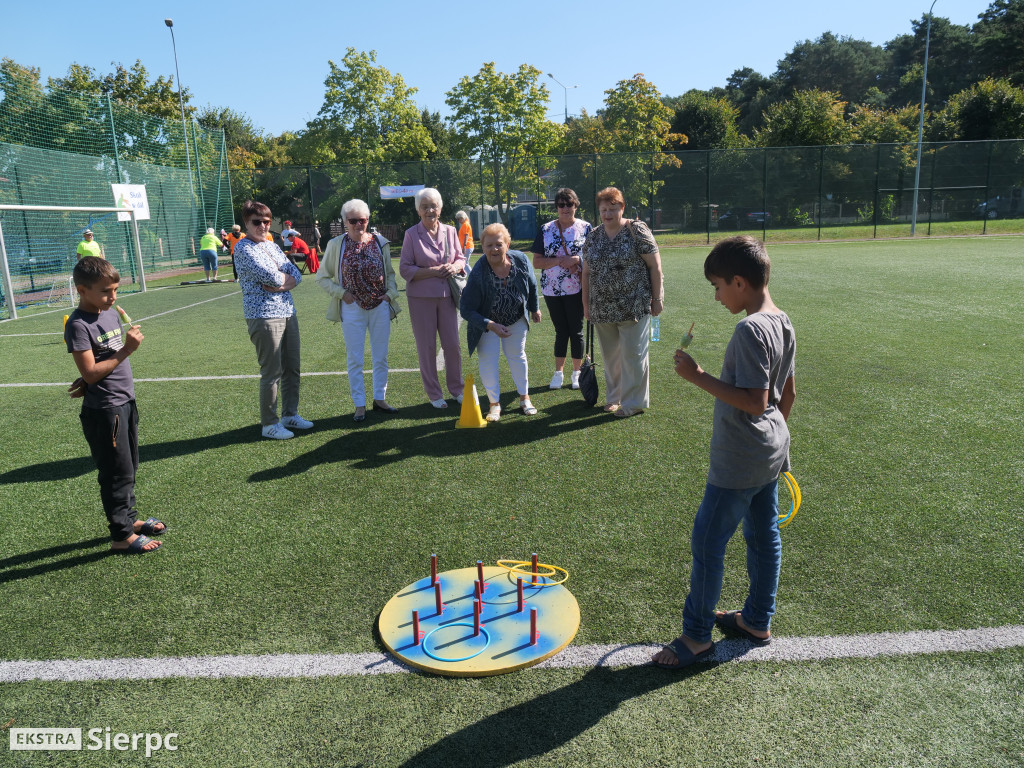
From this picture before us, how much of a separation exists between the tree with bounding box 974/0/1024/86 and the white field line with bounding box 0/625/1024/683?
73.2 metres

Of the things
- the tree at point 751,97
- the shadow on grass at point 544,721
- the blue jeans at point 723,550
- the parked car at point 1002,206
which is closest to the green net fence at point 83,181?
the shadow on grass at point 544,721

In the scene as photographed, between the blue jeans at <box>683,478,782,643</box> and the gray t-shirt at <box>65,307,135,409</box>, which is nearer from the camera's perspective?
the blue jeans at <box>683,478,782,643</box>

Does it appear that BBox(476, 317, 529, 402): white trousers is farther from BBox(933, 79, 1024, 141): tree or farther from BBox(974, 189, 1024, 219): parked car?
BBox(933, 79, 1024, 141): tree

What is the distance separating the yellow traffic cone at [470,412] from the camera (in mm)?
6453

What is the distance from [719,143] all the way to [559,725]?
5556 cm

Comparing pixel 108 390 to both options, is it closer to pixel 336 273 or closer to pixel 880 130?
pixel 336 273

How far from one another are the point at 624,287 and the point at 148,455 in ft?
14.6

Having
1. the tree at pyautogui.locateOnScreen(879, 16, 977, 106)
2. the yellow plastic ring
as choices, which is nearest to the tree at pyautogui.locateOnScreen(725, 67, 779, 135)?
the tree at pyautogui.locateOnScreen(879, 16, 977, 106)

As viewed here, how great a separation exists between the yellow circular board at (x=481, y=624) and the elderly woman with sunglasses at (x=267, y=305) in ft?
10.3

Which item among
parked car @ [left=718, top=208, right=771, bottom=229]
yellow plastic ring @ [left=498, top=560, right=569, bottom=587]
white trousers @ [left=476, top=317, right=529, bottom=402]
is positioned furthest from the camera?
parked car @ [left=718, top=208, right=771, bottom=229]

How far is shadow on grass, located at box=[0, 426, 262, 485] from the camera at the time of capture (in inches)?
220

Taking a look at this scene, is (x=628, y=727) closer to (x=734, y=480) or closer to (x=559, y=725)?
(x=559, y=725)

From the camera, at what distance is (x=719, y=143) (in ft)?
171

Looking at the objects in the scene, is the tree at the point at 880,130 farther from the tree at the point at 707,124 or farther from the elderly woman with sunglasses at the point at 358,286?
the elderly woman with sunglasses at the point at 358,286
